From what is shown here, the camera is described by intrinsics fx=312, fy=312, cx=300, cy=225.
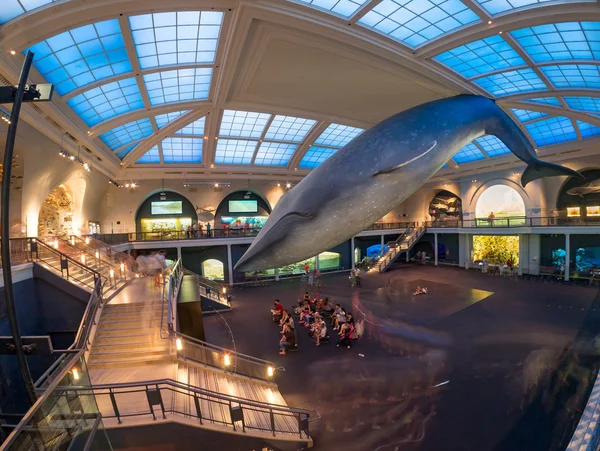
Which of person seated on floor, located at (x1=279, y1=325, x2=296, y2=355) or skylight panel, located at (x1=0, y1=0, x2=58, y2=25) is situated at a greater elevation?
skylight panel, located at (x1=0, y1=0, x2=58, y2=25)

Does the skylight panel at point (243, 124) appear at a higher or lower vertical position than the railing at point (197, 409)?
higher

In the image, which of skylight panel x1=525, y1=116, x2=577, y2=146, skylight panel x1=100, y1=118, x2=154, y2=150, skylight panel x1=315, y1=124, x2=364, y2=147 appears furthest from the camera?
skylight panel x1=315, y1=124, x2=364, y2=147

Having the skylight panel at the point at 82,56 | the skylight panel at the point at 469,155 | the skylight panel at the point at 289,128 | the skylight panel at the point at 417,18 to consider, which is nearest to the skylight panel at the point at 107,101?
the skylight panel at the point at 82,56

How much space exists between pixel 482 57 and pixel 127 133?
2179cm

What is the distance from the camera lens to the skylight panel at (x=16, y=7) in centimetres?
915

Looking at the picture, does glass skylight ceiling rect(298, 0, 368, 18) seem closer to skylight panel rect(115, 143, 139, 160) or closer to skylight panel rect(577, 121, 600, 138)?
skylight panel rect(115, 143, 139, 160)

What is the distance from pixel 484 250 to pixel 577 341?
20.9 metres

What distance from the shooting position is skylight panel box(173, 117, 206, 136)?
2331 centimetres

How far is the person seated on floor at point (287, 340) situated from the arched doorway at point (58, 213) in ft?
59.2

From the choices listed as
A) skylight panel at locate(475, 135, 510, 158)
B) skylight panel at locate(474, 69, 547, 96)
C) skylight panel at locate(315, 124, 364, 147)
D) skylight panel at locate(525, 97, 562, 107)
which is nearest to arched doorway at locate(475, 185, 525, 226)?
skylight panel at locate(475, 135, 510, 158)

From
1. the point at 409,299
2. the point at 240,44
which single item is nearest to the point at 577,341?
the point at 409,299

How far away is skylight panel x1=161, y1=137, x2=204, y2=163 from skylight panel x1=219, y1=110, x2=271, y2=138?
278 centimetres

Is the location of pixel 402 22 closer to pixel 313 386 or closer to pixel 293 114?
pixel 293 114

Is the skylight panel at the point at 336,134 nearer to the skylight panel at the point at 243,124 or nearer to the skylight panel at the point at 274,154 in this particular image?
the skylight panel at the point at 274,154
